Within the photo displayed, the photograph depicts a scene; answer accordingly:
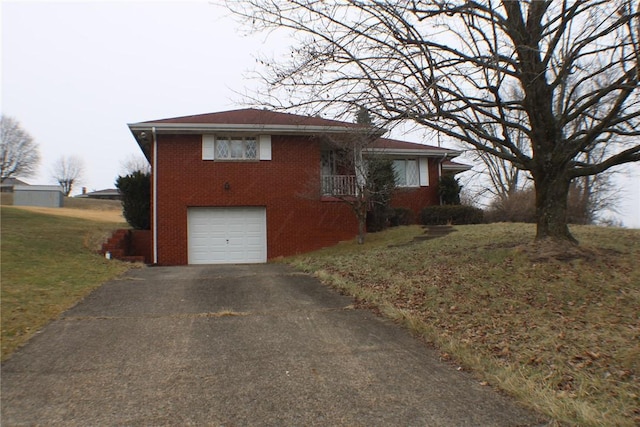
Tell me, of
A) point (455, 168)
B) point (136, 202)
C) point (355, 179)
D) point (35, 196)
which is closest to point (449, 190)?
point (455, 168)

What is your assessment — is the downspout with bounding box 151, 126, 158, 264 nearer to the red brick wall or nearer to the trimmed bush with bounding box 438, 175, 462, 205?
the red brick wall

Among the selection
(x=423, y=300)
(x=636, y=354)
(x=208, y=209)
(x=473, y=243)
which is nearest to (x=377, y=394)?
(x=636, y=354)

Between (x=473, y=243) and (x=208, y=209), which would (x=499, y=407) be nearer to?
(x=473, y=243)

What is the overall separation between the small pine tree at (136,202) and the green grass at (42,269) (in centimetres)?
99

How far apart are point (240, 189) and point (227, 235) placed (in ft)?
5.42

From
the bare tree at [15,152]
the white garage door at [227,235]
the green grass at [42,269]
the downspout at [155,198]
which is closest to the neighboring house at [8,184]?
the bare tree at [15,152]

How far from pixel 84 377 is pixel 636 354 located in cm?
547

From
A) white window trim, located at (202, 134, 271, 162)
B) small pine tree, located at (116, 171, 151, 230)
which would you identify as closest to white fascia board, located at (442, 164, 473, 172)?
white window trim, located at (202, 134, 271, 162)

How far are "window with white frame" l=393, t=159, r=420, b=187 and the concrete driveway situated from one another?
38.6ft

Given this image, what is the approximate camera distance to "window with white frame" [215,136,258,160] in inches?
601

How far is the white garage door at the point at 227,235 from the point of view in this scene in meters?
15.1

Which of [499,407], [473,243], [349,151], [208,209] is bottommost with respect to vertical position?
[499,407]

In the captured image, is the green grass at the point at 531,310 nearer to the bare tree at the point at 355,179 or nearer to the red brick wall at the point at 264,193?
the bare tree at the point at 355,179

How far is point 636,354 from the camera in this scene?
14.8 feet
